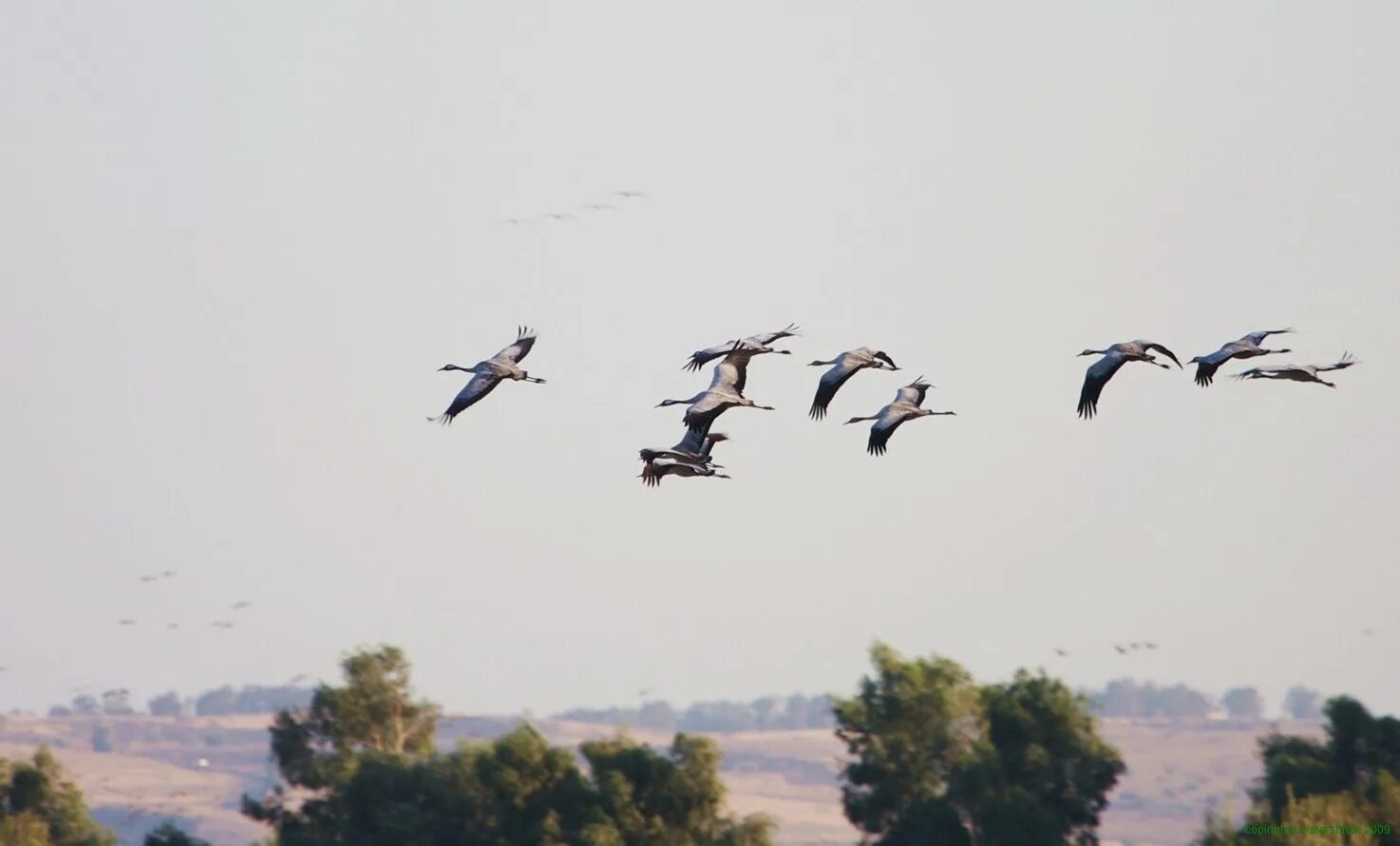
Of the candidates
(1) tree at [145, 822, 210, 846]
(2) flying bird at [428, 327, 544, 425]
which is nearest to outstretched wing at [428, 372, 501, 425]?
(2) flying bird at [428, 327, 544, 425]

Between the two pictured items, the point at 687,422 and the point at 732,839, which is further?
the point at 732,839

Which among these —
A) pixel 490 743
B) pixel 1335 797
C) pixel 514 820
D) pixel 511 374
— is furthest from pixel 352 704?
pixel 511 374

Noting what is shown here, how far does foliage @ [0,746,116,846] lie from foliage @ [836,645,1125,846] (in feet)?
97.5

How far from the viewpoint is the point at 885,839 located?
85750mm

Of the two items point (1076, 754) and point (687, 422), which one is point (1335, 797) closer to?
point (1076, 754)

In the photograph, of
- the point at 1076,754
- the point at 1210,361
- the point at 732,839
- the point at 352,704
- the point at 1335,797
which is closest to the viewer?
the point at 1210,361

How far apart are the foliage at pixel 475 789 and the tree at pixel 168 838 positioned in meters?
2.86

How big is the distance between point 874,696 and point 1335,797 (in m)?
26.1

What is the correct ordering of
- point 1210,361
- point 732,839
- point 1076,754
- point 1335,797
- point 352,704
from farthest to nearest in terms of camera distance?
point 352,704
point 1076,754
point 732,839
point 1335,797
point 1210,361

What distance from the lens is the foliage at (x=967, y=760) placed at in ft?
265

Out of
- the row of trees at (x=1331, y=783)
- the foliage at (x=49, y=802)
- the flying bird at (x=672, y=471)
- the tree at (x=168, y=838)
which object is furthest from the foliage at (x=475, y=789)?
the flying bird at (x=672, y=471)

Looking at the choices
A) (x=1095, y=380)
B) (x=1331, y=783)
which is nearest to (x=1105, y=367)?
(x=1095, y=380)

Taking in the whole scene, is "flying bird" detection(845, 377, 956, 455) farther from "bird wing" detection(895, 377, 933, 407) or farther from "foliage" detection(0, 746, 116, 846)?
"foliage" detection(0, 746, 116, 846)

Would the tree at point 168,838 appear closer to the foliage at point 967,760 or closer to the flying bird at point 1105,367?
the foliage at point 967,760
